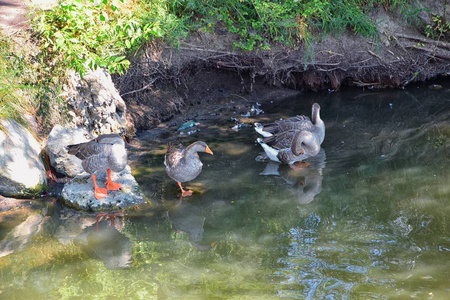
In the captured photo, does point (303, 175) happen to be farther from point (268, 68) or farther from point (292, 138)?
point (268, 68)

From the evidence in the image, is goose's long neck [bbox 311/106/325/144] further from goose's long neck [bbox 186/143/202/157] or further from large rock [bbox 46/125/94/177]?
large rock [bbox 46/125/94/177]

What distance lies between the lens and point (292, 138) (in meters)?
9.23

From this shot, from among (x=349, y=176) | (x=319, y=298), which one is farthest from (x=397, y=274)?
(x=349, y=176)

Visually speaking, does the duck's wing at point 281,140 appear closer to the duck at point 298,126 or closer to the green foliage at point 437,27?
the duck at point 298,126

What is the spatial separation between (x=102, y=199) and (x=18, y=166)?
60.7 inches

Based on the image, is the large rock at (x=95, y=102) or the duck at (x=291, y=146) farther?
the large rock at (x=95, y=102)

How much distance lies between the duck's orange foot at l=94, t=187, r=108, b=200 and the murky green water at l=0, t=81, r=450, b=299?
1.44 feet

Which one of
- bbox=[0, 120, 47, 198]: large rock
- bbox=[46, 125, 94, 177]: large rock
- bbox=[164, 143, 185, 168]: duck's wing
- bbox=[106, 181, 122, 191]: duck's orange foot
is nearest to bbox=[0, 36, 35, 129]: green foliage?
bbox=[0, 120, 47, 198]: large rock

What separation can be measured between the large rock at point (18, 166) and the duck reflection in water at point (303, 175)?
379cm

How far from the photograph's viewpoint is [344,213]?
7.14 meters

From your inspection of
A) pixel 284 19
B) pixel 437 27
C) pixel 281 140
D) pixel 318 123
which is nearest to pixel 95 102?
pixel 281 140

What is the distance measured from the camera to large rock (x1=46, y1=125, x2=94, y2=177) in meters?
8.60

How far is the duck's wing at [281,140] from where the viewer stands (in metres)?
9.20

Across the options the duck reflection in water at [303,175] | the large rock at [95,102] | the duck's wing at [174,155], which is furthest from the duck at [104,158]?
the duck reflection in water at [303,175]
